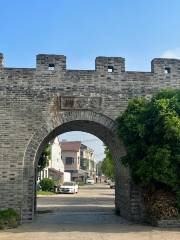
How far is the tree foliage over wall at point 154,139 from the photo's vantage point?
12.7 m

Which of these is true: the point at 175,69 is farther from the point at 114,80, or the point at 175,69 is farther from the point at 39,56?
the point at 39,56

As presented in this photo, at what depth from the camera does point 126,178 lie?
50.2 ft

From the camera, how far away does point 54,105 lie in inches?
587

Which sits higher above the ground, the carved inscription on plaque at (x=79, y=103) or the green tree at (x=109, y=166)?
the carved inscription on plaque at (x=79, y=103)

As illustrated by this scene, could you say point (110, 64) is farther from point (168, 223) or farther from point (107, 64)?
point (168, 223)

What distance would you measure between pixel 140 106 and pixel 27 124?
4.04m

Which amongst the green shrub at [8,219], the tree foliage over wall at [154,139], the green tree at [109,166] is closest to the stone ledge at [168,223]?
the tree foliage over wall at [154,139]

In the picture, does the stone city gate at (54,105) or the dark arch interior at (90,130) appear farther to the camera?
the dark arch interior at (90,130)

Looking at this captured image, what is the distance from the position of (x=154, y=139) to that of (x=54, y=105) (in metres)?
3.90

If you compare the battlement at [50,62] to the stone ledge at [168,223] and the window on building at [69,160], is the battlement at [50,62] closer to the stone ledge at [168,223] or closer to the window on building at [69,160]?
the stone ledge at [168,223]

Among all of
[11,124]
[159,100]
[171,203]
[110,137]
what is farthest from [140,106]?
[11,124]

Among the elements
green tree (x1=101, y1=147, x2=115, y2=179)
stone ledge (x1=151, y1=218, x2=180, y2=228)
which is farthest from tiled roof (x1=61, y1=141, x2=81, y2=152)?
stone ledge (x1=151, y1=218, x2=180, y2=228)

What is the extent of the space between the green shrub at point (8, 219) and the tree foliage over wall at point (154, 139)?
4.08 m

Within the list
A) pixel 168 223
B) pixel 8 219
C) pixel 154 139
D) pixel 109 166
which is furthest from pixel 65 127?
pixel 109 166
